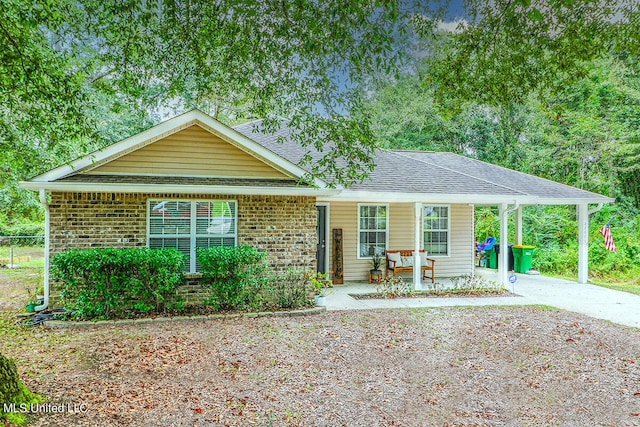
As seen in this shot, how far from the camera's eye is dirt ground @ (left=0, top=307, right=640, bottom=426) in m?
3.95

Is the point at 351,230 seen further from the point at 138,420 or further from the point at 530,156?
the point at 530,156

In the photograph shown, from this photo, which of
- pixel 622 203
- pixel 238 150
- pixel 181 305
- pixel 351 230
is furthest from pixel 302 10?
pixel 622 203

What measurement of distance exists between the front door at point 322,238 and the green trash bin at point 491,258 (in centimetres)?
760

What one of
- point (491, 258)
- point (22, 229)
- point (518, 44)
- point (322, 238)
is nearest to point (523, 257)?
point (491, 258)

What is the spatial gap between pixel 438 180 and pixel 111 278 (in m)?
8.40

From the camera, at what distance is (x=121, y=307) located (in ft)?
24.4

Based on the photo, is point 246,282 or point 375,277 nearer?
point 246,282

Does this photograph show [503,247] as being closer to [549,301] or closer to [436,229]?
[549,301]

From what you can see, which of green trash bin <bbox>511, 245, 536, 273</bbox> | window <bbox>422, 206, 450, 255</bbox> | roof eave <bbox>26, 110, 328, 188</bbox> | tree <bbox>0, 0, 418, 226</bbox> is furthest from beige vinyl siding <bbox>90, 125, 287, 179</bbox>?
green trash bin <bbox>511, 245, 536, 273</bbox>

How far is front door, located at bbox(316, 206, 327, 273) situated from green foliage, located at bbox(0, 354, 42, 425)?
318 inches

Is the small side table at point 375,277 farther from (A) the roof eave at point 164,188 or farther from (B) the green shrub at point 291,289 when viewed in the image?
(A) the roof eave at point 164,188

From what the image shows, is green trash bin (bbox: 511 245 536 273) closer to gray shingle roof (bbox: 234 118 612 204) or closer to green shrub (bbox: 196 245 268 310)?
gray shingle roof (bbox: 234 118 612 204)

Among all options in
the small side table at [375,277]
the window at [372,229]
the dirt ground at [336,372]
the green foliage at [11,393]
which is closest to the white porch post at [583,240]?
the dirt ground at [336,372]

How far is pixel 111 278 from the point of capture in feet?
23.7
